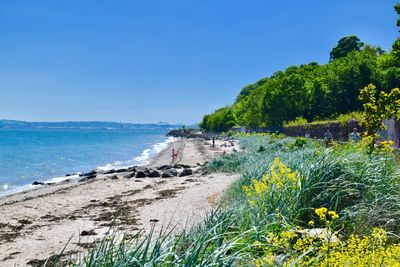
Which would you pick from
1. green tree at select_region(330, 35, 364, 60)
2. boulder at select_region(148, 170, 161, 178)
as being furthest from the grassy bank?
green tree at select_region(330, 35, 364, 60)

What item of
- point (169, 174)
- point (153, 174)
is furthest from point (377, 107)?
point (153, 174)

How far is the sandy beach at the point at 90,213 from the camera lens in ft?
32.5

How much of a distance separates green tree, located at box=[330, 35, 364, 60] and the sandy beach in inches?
3000

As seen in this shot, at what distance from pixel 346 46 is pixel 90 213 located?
85.7 m

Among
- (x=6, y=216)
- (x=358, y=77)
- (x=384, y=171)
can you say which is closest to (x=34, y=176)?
(x=6, y=216)

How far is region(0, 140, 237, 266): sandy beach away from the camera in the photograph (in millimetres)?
9906

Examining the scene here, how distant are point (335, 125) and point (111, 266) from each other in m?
33.2

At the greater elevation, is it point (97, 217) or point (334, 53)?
point (334, 53)

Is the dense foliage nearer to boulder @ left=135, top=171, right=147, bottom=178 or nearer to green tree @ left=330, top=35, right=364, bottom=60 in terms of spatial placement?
green tree @ left=330, top=35, right=364, bottom=60

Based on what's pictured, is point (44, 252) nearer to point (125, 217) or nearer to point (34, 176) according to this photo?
point (125, 217)

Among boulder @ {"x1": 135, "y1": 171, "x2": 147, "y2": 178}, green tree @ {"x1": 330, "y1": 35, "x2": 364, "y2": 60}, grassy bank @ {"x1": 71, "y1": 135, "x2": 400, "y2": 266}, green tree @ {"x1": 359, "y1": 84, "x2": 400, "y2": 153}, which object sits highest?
green tree @ {"x1": 330, "y1": 35, "x2": 364, "y2": 60}

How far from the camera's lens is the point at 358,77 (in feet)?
172

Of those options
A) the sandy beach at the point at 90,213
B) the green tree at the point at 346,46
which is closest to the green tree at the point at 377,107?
the sandy beach at the point at 90,213

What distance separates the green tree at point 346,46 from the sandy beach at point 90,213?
76.2 metres
